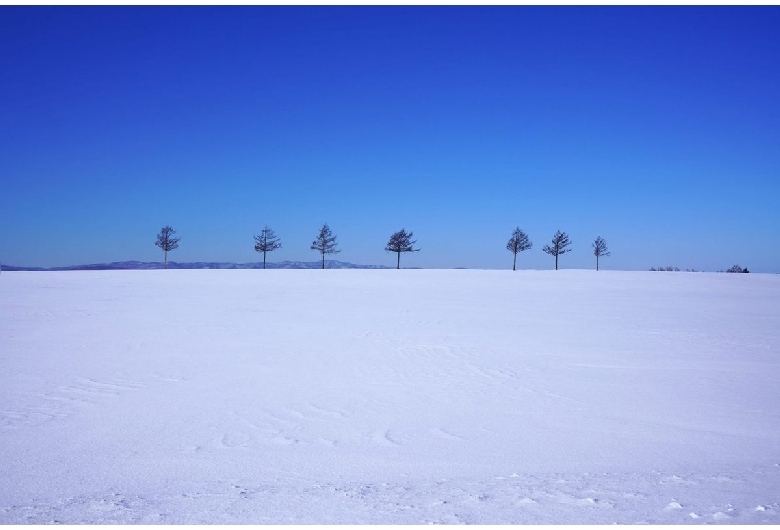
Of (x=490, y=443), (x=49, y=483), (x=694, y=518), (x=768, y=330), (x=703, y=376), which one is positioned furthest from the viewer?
(x=768, y=330)

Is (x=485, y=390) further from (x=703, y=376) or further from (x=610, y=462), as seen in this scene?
(x=703, y=376)

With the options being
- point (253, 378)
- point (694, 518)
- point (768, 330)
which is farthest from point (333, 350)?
point (768, 330)

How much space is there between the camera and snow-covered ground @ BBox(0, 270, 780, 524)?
325 cm

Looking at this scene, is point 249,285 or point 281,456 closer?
point 281,456

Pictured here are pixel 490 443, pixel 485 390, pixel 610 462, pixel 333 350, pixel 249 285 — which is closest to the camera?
pixel 610 462

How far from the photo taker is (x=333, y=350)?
8906 mm

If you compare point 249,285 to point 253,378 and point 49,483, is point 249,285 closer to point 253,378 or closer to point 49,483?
point 253,378

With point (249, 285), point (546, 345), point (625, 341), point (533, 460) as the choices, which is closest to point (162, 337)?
point (546, 345)

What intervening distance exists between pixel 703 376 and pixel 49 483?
25.9 feet

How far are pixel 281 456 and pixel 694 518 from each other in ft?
9.75

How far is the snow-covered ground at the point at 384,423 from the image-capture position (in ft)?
10.7

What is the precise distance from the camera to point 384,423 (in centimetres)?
503

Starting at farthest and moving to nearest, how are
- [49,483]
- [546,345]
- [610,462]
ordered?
[546,345] → [610,462] → [49,483]

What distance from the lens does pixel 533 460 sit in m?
4.09
